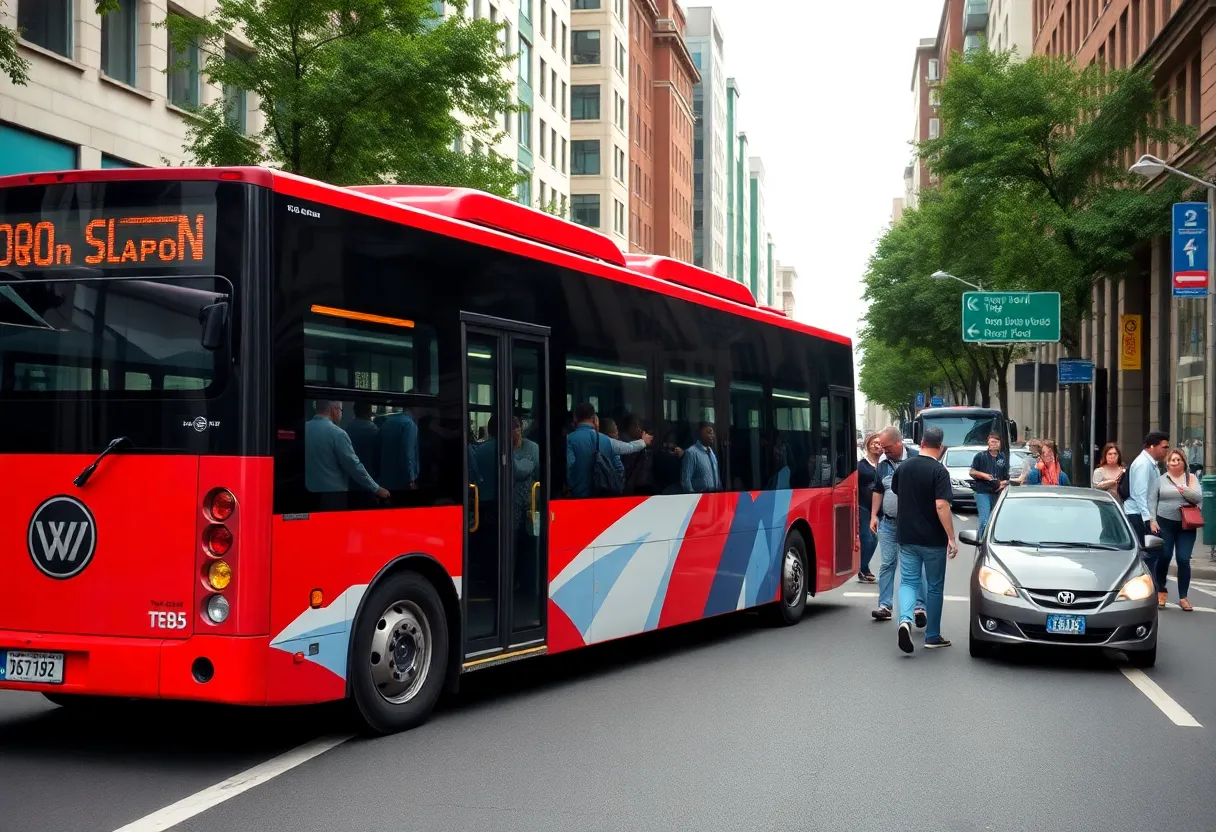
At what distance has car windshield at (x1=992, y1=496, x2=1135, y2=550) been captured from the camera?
12.8 metres

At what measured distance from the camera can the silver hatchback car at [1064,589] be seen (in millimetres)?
11703

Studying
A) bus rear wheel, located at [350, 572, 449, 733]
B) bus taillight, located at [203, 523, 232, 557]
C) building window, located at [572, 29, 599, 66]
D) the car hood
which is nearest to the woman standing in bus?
the car hood

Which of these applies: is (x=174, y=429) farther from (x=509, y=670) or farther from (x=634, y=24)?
(x=634, y=24)

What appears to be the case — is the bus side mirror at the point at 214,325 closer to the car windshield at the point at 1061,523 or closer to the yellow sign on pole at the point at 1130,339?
the car windshield at the point at 1061,523

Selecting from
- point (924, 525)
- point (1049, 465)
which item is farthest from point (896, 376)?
point (924, 525)

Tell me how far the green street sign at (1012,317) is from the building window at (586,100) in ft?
141

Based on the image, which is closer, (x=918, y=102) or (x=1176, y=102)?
(x=1176, y=102)

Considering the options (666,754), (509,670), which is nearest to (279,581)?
(666,754)

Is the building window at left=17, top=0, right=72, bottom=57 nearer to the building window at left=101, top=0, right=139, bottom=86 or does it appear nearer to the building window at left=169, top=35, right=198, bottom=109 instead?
the building window at left=101, top=0, right=139, bottom=86

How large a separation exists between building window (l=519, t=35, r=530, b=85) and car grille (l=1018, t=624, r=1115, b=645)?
54.3 metres

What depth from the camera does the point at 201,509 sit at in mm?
7301

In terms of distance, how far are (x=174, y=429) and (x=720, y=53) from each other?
468 ft

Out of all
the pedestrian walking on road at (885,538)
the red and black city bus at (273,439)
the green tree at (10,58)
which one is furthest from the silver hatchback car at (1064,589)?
the green tree at (10,58)

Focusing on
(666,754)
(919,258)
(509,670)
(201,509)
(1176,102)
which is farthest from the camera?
(919,258)
